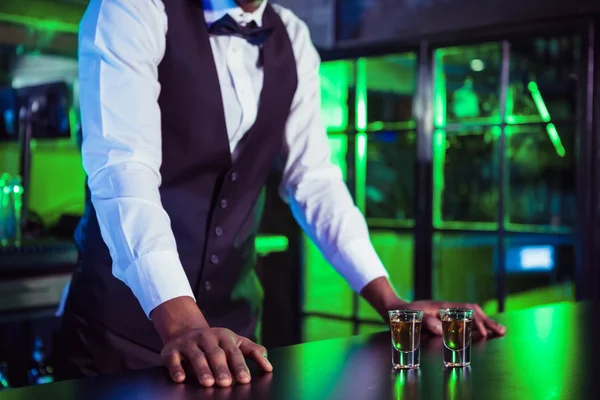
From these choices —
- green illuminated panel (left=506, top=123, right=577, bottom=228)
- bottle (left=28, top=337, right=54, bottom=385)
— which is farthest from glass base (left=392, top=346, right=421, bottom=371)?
green illuminated panel (left=506, top=123, right=577, bottom=228)

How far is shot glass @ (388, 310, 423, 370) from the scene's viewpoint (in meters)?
1.07

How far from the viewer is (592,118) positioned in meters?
3.36

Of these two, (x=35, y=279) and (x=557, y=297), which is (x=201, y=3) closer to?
(x=35, y=279)

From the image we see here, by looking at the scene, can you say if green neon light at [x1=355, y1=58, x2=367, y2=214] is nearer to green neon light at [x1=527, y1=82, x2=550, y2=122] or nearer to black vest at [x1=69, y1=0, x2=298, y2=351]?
green neon light at [x1=527, y1=82, x2=550, y2=122]

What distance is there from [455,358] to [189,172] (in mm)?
652

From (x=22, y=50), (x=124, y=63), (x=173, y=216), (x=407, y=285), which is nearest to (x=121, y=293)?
(x=173, y=216)

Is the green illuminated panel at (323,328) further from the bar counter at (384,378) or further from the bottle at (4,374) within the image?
the bar counter at (384,378)

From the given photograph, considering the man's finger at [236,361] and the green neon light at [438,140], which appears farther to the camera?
the green neon light at [438,140]

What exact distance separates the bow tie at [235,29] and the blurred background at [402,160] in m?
1.60

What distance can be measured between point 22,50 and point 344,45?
158cm

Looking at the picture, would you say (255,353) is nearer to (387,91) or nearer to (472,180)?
(387,91)

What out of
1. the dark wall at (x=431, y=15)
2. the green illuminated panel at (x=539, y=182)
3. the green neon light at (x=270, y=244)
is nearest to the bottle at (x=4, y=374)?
the green neon light at (x=270, y=244)

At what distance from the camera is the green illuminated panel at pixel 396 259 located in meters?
4.61

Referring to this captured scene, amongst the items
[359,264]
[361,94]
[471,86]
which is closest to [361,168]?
[361,94]
